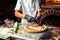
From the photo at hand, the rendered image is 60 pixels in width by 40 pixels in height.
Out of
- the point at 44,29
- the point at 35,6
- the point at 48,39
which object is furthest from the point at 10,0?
the point at 48,39

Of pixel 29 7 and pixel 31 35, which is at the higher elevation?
pixel 29 7

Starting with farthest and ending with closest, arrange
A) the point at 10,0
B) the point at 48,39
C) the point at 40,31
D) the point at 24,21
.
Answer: the point at 10,0
the point at 24,21
the point at 40,31
the point at 48,39

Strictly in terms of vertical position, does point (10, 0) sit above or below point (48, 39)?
above

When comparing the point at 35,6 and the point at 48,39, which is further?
the point at 35,6

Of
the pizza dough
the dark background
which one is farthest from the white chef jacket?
the dark background

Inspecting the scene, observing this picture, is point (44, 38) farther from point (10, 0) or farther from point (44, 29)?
point (10, 0)

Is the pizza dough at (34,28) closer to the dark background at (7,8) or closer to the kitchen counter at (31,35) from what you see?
the kitchen counter at (31,35)

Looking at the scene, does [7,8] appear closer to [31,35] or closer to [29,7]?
[29,7]

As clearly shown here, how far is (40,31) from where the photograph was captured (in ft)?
4.53

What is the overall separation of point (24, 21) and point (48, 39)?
0.57 metres

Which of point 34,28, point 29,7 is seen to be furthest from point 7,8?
point 34,28

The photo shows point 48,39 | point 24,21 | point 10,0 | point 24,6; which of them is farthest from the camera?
point 10,0

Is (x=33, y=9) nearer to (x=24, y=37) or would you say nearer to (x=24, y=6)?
(x=24, y=6)

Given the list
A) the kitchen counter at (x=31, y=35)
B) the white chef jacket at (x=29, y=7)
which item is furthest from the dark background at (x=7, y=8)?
the kitchen counter at (x=31, y=35)
